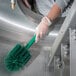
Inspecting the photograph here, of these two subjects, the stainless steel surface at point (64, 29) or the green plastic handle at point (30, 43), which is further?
the green plastic handle at point (30, 43)

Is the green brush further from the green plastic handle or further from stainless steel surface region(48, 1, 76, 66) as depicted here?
stainless steel surface region(48, 1, 76, 66)

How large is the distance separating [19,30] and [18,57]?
143 millimetres

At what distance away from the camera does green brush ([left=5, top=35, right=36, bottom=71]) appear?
1.15 m

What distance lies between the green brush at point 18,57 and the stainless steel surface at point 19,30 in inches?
1.1

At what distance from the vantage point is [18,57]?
117 centimetres

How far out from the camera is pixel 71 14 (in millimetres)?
1029

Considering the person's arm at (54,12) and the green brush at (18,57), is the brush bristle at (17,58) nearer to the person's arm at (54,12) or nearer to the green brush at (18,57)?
the green brush at (18,57)

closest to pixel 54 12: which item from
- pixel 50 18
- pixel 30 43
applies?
pixel 50 18

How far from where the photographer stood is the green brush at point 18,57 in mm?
1147

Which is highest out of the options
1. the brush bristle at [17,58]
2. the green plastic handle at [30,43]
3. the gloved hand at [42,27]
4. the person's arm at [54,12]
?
the person's arm at [54,12]

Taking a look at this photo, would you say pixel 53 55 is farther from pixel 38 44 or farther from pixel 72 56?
pixel 72 56

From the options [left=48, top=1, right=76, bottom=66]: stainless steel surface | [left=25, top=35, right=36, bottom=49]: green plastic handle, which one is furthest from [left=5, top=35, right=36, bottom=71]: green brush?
[left=48, top=1, right=76, bottom=66]: stainless steel surface

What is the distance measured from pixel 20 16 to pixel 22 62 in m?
0.24

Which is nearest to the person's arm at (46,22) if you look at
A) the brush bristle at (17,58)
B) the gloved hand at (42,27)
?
the gloved hand at (42,27)
